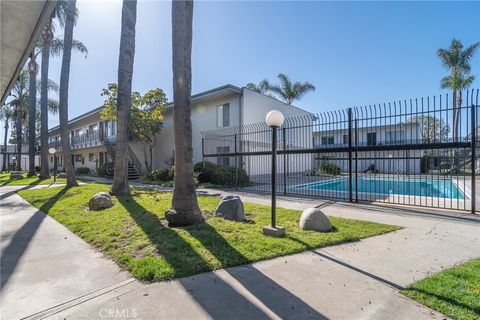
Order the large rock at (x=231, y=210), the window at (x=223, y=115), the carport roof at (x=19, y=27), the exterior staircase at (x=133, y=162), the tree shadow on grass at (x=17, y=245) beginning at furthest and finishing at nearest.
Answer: the exterior staircase at (x=133, y=162), the window at (x=223, y=115), the large rock at (x=231, y=210), the tree shadow on grass at (x=17, y=245), the carport roof at (x=19, y=27)

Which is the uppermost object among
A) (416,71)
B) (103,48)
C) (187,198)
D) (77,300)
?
(103,48)

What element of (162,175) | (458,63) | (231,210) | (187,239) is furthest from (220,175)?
(458,63)

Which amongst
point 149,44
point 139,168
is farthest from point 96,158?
point 149,44

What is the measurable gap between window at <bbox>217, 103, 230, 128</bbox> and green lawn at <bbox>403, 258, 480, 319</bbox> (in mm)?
16929

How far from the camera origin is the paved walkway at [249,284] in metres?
2.80

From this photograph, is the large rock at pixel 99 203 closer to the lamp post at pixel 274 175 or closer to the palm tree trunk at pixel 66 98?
the lamp post at pixel 274 175

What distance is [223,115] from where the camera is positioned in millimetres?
20078

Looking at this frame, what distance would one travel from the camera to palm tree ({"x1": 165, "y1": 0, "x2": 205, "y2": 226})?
6.09 metres

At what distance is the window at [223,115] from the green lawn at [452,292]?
16929 mm

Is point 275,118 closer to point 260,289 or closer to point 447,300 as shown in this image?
point 260,289

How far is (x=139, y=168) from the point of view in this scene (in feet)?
75.9

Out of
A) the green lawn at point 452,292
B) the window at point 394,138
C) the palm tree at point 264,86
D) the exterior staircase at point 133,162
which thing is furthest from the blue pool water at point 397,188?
the palm tree at point 264,86

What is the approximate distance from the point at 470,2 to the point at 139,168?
22270 millimetres

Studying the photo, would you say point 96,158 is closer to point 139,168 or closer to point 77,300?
point 139,168
